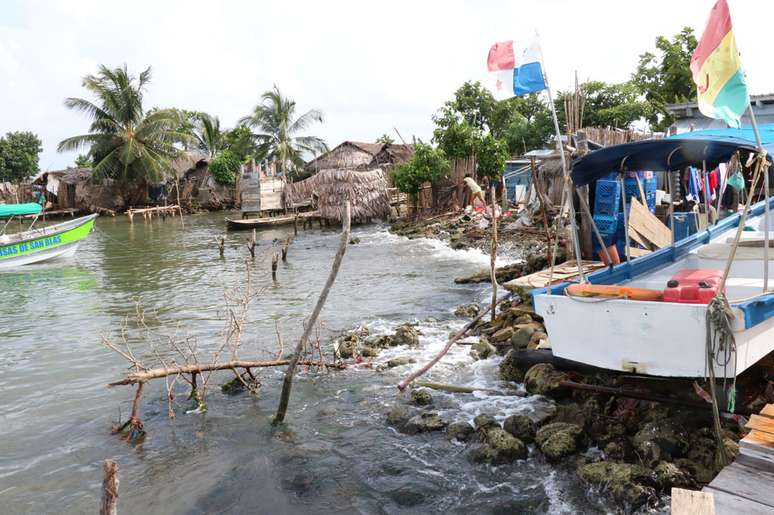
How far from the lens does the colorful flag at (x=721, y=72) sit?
4.95 meters

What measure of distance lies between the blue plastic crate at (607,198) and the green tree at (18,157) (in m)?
58.0

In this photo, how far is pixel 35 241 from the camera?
21766mm

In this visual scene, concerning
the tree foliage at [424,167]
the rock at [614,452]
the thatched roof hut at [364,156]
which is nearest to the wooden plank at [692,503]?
the rock at [614,452]

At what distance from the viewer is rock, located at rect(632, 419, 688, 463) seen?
5891mm

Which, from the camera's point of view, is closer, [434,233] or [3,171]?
[434,233]

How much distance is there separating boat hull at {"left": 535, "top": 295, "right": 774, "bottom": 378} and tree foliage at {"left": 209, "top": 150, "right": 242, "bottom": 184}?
44311mm

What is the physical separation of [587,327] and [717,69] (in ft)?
8.93

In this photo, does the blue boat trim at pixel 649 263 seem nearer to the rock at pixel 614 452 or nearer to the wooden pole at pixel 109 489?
the rock at pixel 614 452

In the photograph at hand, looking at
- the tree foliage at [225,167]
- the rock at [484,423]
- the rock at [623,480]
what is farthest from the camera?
the tree foliage at [225,167]

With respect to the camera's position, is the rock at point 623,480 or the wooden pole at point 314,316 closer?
the rock at point 623,480

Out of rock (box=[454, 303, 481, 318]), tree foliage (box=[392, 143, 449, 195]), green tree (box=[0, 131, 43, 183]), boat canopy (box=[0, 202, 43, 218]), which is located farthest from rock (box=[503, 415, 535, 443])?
green tree (box=[0, 131, 43, 183])

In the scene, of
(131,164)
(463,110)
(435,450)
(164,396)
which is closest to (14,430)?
(164,396)

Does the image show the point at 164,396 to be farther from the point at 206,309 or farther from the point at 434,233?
the point at 434,233

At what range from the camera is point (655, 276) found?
816cm
